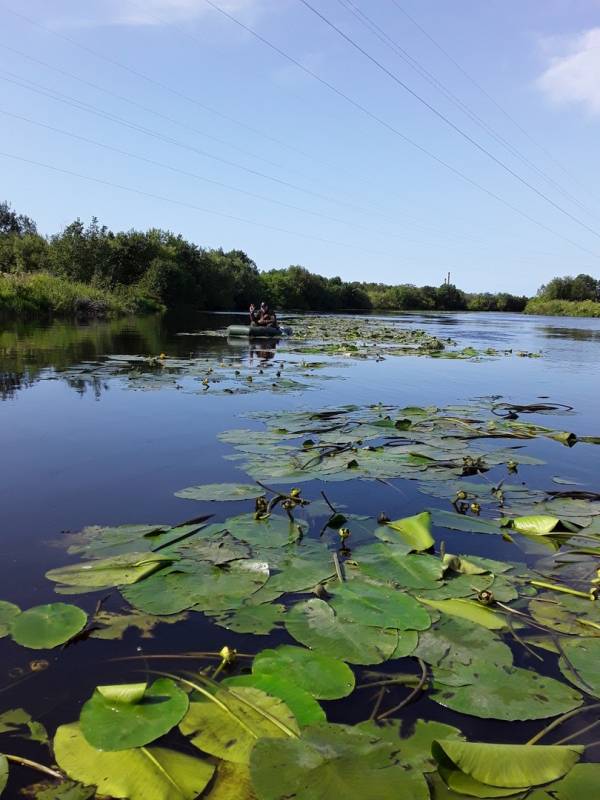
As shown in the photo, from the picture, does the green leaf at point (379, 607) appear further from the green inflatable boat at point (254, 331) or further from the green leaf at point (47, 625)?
the green inflatable boat at point (254, 331)

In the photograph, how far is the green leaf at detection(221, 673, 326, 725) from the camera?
1508mm

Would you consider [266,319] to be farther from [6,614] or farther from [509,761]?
[509,761]

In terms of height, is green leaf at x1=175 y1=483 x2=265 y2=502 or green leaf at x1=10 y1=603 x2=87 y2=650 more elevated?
green leaf at x1=175 y1=483 x2=265 y2=502

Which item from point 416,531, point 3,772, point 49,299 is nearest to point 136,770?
point 3,772

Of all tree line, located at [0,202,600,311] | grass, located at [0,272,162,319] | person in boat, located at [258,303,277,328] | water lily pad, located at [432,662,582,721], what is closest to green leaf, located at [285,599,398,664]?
water lily pad, located at [432,662,582,721]

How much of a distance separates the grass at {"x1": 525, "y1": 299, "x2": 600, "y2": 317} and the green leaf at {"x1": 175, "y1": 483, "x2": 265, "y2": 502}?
6402cm

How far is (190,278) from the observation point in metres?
41.9

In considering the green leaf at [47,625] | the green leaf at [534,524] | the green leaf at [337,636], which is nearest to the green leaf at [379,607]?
the green leaf at [337,636]

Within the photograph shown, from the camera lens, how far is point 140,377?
8.27 m

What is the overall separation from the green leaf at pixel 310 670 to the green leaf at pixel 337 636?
0.17 feet

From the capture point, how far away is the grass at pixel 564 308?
59.8 meters

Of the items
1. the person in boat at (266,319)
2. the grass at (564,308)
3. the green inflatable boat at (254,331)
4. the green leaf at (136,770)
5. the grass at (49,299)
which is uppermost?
the grass at (564,308)

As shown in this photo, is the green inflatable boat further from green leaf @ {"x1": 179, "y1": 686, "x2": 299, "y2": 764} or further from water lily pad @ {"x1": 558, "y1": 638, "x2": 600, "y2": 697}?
green leaf @ {"x1": 179, "y1": 686, "x2": 299, "y2": 764}

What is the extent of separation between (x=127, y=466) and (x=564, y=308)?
67598 mm
